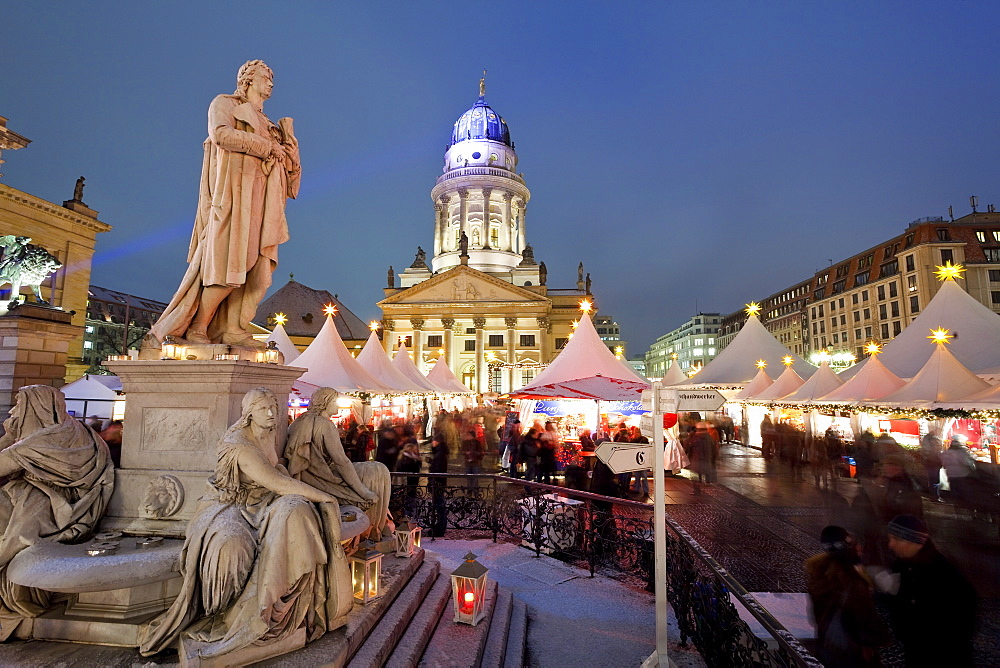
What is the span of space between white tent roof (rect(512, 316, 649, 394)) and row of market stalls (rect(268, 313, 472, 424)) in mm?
4730

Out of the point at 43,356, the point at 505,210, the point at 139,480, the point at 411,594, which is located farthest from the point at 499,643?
the point at 505,210

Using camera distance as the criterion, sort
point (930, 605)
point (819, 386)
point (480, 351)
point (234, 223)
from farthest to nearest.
Answer: 1. point (480, 351)
2. point (819, 386)
3. point (234, 223)
4. point (930, 605)

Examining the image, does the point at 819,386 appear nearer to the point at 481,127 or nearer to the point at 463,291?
the point at 463,291

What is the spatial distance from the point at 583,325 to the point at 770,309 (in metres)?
78.0

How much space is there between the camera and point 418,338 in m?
52.6

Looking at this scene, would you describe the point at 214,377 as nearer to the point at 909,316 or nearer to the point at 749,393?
the point at 749,393

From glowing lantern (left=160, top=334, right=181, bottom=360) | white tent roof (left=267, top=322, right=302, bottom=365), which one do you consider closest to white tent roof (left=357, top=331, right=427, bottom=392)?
white tent roof (left=267, top=322, right=302, bottom=365)

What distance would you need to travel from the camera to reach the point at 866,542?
5.92 metres

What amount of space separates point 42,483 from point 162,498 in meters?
0.66

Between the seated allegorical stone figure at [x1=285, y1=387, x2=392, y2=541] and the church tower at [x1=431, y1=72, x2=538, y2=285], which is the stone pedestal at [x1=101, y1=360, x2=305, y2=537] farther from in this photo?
the church tower at [x1=431, y1=72, x2=538, y2=285]

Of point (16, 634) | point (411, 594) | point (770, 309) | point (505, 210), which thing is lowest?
point (411, 594)

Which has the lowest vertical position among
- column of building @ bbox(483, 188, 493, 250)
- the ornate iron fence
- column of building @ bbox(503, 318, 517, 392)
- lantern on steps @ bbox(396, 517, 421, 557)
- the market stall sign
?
the ornate iron fence

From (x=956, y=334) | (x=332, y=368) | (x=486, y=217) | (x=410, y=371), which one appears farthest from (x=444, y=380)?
(x=486, y=217)

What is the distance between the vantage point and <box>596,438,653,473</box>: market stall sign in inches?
A: 154
